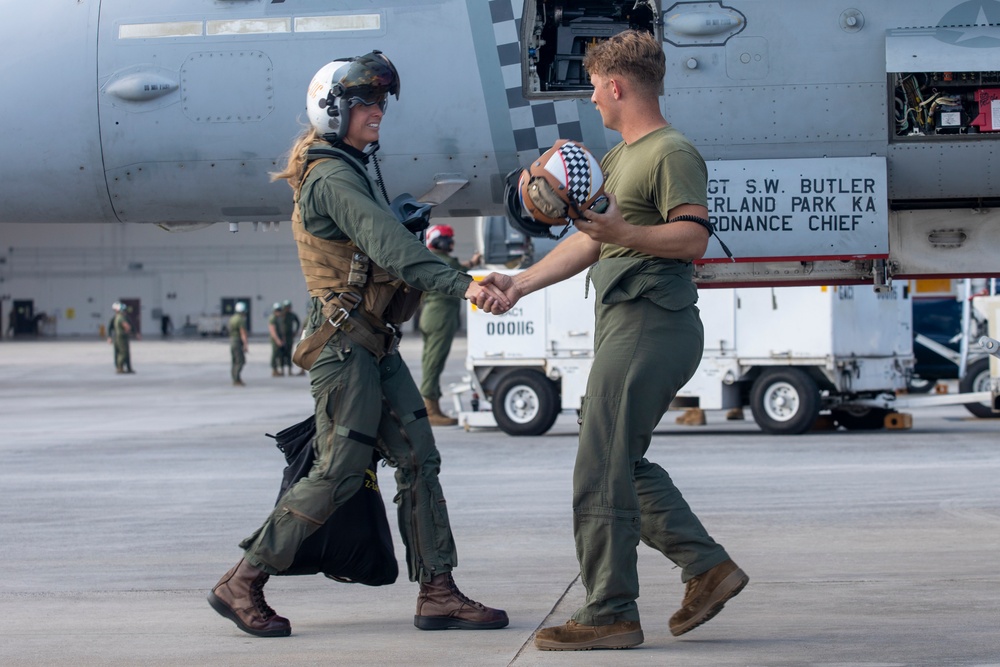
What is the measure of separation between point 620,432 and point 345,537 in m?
1.14

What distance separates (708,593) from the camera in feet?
14.0

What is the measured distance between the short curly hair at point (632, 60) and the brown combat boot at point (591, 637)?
70.7 inches

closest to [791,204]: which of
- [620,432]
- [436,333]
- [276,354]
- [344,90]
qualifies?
[620,432]

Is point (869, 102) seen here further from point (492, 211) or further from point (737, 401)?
point (737, 401)

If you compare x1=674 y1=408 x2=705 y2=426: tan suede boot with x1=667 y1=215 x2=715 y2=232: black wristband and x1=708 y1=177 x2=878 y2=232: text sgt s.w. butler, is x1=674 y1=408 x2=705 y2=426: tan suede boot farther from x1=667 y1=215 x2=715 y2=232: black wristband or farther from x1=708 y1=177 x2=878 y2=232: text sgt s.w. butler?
x1=667 y1=215 x2=715 y2=232: black wristband

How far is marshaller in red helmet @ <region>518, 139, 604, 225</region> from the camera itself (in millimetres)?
3826

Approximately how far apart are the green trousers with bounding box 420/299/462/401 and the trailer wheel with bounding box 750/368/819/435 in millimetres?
3655

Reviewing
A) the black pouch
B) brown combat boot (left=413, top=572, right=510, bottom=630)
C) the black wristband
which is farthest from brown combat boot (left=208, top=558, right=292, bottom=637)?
the black wristband

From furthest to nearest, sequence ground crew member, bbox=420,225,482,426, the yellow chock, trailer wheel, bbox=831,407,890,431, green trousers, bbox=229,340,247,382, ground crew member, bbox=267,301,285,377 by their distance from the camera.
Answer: ground crew member, bbox=267,301,285,377 → green trousers, bbox=229,340,247,382 → ground crew member, bbox=420,225,482,426 → trailer wheel, bbox=831,407,890,431 → the yellow chock

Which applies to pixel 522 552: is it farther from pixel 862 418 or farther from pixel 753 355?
pixel 862 418

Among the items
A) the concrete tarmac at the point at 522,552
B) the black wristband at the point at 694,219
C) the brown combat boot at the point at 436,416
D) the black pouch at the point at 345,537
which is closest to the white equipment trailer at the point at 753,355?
the concrete tarmac at the point at 522,552

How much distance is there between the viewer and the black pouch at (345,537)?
4.54 m

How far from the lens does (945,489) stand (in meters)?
8.63

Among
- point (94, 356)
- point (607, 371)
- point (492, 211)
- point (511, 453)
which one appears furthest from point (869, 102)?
point (94, 356)
